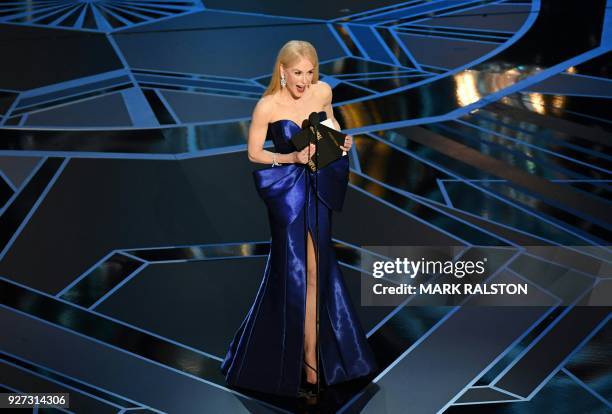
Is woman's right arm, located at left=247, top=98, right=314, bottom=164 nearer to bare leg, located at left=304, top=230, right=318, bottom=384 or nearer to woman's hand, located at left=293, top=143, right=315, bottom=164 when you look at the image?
woman's hand, located at left=293, top=143, right=315, bottom=164

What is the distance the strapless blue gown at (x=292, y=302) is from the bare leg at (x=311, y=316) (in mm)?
30

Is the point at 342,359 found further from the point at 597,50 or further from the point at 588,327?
the point at 597,50

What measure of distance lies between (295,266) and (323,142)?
0.55 m

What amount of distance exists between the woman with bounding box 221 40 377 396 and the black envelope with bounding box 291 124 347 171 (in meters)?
0.04

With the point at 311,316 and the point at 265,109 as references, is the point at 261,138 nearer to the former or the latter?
the point at 265,109

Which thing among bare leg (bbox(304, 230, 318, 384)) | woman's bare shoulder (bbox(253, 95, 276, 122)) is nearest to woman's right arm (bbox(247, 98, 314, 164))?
woman's bare shoulder (bbox(253, 95, 276, 122))

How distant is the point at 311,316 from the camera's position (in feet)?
12.9

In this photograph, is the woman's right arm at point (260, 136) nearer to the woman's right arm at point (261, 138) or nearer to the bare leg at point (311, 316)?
the woman's right arm at point (261, 138)

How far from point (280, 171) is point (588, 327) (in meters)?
1.80

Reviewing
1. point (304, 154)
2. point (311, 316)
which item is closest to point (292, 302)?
point (311, 316)

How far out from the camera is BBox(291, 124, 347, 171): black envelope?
3.63m

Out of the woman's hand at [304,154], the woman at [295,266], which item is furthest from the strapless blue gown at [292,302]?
the woman's hand at [304,154]

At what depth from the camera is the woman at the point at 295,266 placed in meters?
3.74

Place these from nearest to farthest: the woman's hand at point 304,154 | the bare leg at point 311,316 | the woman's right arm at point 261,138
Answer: the woman's hand at point 304,154, the woman's right arm at point 261,138, the bare leg at point 311,316
